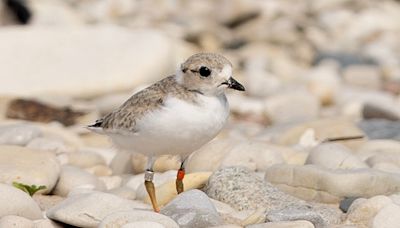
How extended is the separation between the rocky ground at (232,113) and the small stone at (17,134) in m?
0.01

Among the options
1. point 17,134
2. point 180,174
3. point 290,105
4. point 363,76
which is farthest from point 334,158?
point 363,76

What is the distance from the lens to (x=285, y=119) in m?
11.4

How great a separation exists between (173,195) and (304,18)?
1581 centimetres

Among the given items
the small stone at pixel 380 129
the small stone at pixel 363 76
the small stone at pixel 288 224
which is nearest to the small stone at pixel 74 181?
the small stone at pixel 288 224

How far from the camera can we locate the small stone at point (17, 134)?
7297 millimetres

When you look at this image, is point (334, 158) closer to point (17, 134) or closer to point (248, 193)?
point (248, 193)

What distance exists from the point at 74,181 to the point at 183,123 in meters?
1.61

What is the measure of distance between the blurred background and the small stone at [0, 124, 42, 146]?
98.3 inches

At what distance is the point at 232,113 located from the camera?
1191 cm

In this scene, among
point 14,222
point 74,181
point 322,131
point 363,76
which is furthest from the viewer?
point 363,76

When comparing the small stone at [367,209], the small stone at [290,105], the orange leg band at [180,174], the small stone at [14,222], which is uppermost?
the small stone at [290,105]

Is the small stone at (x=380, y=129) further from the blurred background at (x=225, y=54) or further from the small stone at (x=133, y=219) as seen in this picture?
the small stone at (x=133, y=219)

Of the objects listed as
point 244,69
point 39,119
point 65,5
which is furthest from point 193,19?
point 39,119

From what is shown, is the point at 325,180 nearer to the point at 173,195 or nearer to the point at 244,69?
the point at 173,195
